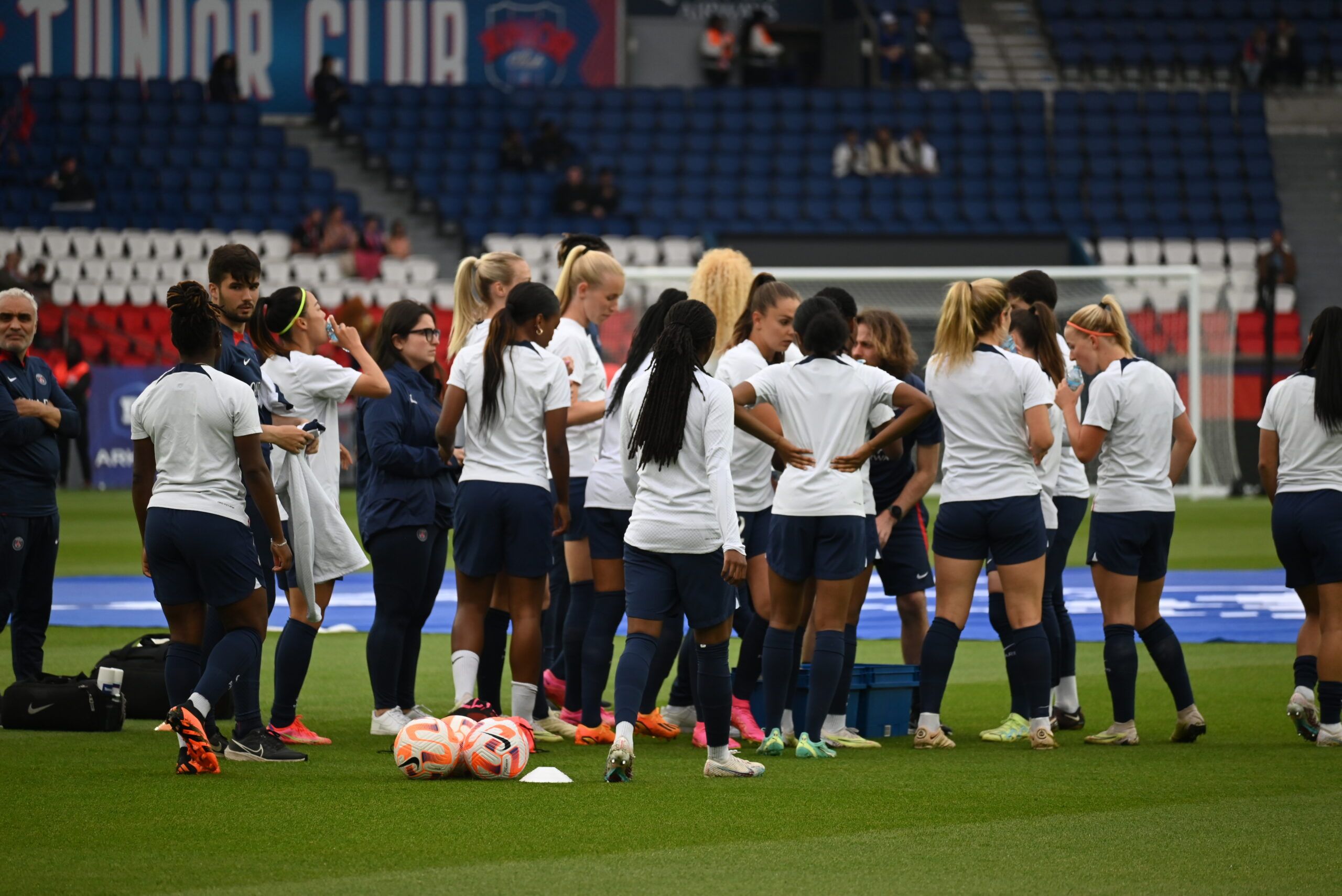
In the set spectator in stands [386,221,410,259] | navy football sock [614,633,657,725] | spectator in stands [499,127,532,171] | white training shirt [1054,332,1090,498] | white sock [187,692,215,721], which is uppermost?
spectator in stands [499,127,532,171]

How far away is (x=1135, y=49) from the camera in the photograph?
34219 millimetres

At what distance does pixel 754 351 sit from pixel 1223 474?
734 inches

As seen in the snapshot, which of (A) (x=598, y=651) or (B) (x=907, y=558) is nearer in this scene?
(A) (x=598, y=651)

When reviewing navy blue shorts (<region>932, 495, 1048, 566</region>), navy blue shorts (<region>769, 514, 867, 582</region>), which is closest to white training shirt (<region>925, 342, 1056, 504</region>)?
navy blue shorts (<region>932, 495, 1048, 566</region>)

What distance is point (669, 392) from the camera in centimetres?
630

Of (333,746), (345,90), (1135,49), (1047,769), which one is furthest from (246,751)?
(1135,49)

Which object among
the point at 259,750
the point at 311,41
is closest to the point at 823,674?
the point at 259,750

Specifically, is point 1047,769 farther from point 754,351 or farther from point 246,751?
point 246,751

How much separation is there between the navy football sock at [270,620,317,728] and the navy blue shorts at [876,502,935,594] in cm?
260

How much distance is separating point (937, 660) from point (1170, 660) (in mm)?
1110

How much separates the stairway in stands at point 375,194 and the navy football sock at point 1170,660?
22.9 metres

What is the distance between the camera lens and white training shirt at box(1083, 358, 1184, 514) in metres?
7.48

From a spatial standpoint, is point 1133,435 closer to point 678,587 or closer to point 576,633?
point 678,587

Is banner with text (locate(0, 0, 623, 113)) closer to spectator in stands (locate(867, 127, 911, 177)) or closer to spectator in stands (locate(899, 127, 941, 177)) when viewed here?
spectator in stands (locate(867, 127, 911, 177))
